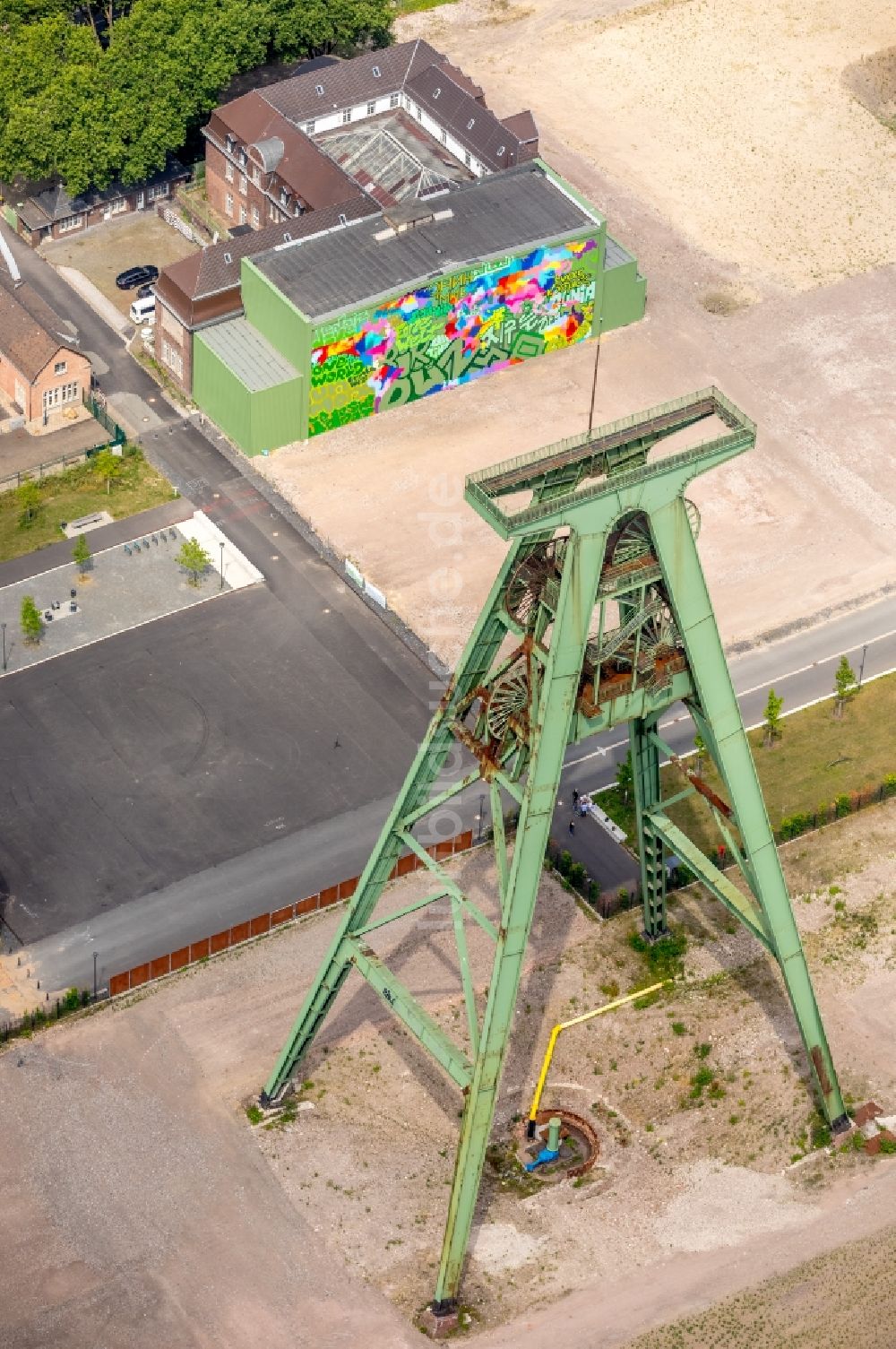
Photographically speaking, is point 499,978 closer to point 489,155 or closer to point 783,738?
point 783,738

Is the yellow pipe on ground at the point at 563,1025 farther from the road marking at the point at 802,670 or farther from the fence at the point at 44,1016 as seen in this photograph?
the road marking at the point at 802,670

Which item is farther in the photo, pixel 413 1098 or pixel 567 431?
pixel 567 431

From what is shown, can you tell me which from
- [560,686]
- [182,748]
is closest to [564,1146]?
[560,686]

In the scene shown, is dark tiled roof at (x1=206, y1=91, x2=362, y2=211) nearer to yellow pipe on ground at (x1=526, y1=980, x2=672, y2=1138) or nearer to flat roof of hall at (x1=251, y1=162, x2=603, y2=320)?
flat roof of hall at (x1=251, y1=162, x2=603, y2=320)

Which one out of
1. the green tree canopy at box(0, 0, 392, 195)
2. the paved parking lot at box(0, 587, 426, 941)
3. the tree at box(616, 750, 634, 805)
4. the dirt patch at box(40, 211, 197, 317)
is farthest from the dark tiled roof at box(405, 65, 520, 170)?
the tree at box(616, 750, 634, 805)

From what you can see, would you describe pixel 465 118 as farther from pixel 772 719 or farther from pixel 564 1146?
pixel 564 1146

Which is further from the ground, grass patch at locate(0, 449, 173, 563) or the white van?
the white van

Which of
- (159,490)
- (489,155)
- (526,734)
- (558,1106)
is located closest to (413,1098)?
(558,1106)
